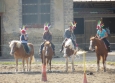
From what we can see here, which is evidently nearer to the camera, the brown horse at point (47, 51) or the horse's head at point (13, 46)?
the brown horse at point (47, 51)

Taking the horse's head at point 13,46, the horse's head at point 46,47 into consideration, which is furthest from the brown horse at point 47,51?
the horse's head at point 13,46

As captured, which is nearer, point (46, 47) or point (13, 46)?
point (46, 47)

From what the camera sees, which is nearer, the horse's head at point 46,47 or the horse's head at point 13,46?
the horse's head at point 46,47

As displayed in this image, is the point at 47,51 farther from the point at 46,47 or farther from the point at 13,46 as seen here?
the point at 13,46

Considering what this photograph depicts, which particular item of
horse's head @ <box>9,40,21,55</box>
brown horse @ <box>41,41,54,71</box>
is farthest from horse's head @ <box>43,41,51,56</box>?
horse's head @ <box>9,40,21,55</box>

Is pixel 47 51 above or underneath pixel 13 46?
underneath

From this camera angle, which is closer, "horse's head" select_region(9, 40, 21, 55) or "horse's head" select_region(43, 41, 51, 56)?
"horse's head" select_region(43, 41, 51, 56)

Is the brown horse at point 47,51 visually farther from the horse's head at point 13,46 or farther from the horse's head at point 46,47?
the horse's head at point 13,46

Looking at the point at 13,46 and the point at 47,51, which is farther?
the point at 13,46

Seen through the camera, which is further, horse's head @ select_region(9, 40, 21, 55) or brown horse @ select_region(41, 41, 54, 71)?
horse's head @ select_region(9, 40, 21, 55)

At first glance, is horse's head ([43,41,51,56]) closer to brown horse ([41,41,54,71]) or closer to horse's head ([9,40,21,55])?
brown horse ([41,41,54,71])

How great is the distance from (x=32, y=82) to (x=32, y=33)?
518 inches

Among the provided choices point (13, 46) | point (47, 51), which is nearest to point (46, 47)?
point (47, 51)

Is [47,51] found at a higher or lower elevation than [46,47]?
lower
